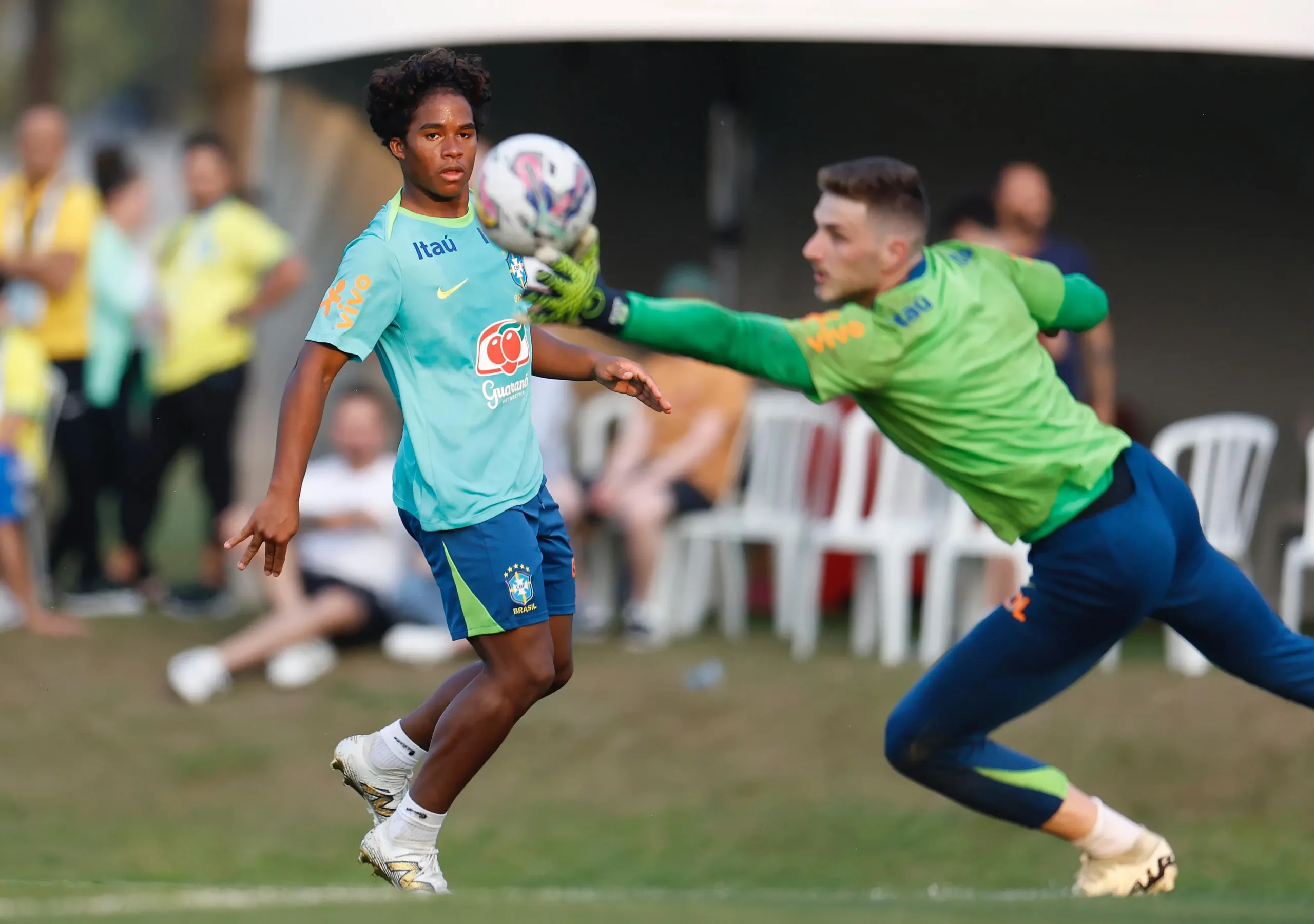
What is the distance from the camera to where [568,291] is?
4680 mm

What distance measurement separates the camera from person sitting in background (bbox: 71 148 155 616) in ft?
33.3

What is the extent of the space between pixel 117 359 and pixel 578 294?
6.16 m

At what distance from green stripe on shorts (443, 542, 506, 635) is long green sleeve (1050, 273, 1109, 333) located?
6.21ft

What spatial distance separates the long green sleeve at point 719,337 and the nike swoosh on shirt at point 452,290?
43cm

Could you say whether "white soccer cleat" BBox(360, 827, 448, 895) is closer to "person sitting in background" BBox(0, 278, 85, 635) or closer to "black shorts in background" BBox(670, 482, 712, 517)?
"black shorts in background" BBox(670, 482, 712, 517)

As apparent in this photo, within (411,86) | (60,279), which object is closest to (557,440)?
(60,279)

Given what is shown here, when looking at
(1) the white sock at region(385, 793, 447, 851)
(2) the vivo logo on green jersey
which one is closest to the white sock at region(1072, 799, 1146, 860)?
(2) the vivo logo on green jersey

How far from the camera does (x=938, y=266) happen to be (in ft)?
17.2

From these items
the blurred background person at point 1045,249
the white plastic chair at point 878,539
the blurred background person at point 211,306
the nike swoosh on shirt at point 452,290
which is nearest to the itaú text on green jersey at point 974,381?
the nike swoosh on shirt at point 452,290

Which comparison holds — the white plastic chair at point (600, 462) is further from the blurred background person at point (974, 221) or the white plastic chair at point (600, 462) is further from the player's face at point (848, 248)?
the player's face at point (848, 248)

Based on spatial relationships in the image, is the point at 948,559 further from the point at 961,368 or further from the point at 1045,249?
the point at 961,368

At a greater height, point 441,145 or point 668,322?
point 441,145

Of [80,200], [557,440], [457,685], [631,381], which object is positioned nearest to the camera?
[631,381]

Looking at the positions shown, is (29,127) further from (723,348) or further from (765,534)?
(723,348)
